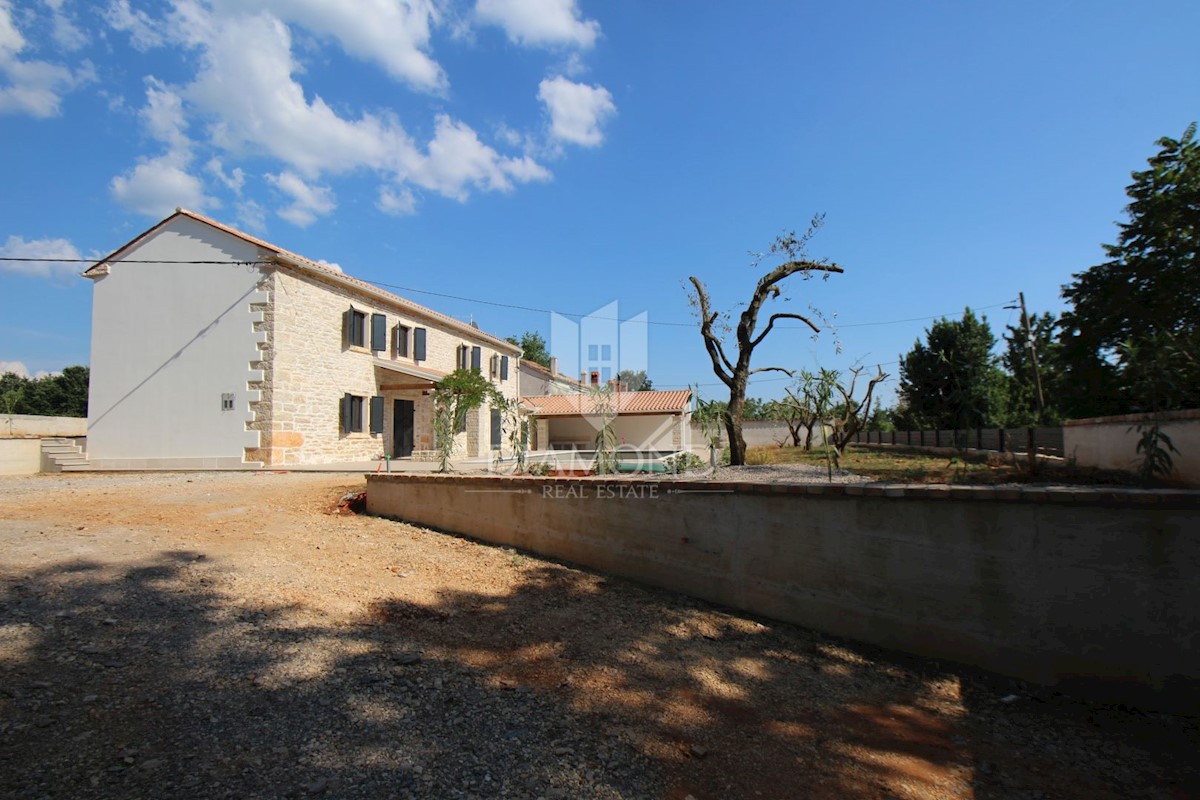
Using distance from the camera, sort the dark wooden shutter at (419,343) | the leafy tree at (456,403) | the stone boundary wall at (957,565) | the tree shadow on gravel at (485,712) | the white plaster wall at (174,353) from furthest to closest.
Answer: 1. the dark wooden shutter at (419,343)
2. the white plaster wall at (174,353)
3. the leafy tree at (456,403)
4. the stone boundary wall at (957,565)
5. the tree shadow on gravel at (485,712)

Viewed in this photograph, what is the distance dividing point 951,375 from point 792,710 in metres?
22.2

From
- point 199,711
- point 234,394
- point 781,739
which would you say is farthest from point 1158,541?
point 234,394

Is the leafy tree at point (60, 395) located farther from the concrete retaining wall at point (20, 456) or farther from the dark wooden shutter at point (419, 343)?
the dark wooden shutter at point (419, 343)

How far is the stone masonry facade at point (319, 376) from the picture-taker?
12.8 meters

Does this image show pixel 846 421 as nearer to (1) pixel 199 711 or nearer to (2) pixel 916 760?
(2) pixel 916 760

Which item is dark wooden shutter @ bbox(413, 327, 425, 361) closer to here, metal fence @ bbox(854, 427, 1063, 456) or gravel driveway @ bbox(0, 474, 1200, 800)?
gravel driveway @ bbox(0, 474, 1200, 800)

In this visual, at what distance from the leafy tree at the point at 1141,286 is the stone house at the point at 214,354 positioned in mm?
20380

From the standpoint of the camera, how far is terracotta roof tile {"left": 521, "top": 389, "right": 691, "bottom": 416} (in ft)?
81.4

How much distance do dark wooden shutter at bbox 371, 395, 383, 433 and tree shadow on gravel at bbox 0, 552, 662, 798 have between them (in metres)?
12.6

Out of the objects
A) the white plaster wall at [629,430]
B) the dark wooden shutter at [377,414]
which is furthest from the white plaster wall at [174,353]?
the white plaster wall at [629,430]

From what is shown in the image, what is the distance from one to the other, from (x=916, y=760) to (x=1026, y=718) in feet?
3.75

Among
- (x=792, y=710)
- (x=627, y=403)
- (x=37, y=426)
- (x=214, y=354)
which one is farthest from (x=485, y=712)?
(x=37, y=426)

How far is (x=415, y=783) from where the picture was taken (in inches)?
86.5

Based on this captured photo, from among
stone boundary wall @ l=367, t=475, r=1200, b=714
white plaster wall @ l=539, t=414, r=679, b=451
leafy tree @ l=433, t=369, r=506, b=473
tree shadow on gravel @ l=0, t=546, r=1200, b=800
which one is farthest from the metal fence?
leafy tree @ l=433, t=369, r=506, b=473
